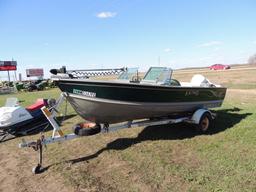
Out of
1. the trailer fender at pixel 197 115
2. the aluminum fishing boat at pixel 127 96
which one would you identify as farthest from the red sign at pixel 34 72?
the trailer fender at pixel 197 115

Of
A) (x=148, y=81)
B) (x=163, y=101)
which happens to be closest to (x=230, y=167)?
(x=163, y=101)

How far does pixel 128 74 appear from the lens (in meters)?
7.16

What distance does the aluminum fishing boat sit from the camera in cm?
559

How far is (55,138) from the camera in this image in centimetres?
537

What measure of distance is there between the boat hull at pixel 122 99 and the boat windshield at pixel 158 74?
19.2 inches

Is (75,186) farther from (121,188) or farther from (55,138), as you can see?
(55,138)

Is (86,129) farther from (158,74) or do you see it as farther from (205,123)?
(205,123)

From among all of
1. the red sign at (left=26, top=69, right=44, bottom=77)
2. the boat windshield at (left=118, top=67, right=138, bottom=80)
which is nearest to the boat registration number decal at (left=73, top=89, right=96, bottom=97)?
the boat windshield at (left=118, top=67, right=138, bottom=80)

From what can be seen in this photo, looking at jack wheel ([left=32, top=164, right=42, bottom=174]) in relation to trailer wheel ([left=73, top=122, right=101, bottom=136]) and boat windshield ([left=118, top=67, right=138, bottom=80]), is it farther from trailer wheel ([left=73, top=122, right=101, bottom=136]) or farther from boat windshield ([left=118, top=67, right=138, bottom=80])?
boat windshield ([left=118, top=67, right=138, bottom=80])

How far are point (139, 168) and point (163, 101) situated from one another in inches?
79.8

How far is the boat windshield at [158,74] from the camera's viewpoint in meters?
6.71

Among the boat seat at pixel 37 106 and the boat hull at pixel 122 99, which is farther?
the boat seat at pixel 37 106

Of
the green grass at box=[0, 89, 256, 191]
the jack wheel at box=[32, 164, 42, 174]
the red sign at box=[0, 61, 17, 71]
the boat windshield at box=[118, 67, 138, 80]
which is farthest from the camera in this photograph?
the red sign at box=[0, 61, 17, 71]

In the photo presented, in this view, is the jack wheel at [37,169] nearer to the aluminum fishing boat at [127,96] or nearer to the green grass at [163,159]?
the green grass at [163,159]
